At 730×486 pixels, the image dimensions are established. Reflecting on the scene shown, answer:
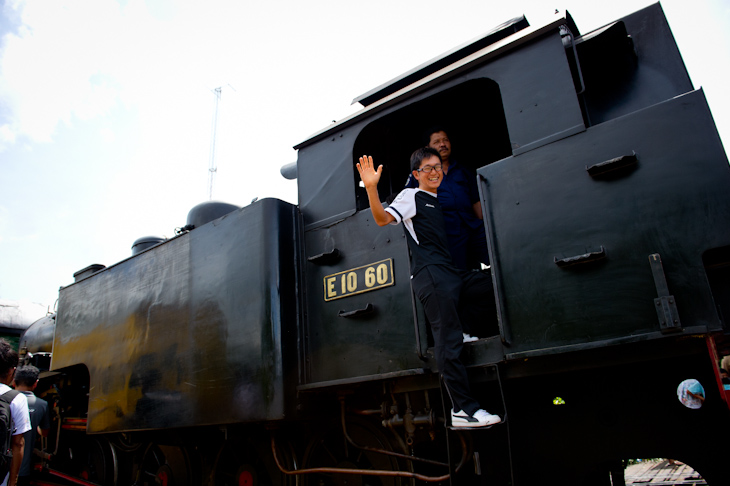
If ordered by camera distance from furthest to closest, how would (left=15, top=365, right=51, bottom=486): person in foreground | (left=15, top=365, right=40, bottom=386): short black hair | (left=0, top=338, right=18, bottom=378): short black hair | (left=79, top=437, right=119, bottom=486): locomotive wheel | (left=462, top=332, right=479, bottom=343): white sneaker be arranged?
1. (left=79, top=437, right=119, bottom=486): locomotive wheel
2. (left=15, top=365, right=40, bottom=386): short black hair
3. (left=15, top=365, right=51, bottom=486): person in foreground
4. (left=0, top=338, right=18, bottom=378): short black hair
5. (left=462, top=332, right=479, bottom=343): white sneaker

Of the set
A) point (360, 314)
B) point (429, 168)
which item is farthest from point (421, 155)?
point (360, 314)

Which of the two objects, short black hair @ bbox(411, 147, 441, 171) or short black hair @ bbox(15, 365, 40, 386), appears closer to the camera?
short black hair @ bbox(411, 147, 441, 171)

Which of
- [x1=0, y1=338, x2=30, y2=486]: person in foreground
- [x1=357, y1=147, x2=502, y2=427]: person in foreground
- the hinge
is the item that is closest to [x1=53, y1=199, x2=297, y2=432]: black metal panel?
[x1=0, y1=338, x2=30, y2=486]: person in foreground

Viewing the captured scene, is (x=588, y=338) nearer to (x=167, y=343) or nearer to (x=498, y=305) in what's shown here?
(x=498, y=305)

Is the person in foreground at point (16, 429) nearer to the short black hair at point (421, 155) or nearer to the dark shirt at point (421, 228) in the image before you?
the dark shirt at point (421, 228)

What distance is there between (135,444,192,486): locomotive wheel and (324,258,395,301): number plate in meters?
2.12

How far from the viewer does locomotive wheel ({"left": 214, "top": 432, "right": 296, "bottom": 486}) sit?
321 cm

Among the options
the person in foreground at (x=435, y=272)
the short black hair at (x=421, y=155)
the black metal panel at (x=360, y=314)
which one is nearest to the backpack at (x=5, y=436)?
the black metal panel at (x=360, y=314)

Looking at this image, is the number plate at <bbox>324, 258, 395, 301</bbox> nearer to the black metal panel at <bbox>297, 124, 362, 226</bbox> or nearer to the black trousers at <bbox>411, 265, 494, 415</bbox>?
the black trousers at <bbox>411, 265, 494, 415</bbox>

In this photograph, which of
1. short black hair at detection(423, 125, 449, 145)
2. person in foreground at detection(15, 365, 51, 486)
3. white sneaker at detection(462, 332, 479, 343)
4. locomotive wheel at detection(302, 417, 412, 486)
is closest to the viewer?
white sneaker at detection(462, 332, 479, 343)

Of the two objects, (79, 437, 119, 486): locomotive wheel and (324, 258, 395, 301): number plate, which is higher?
(324, 258, 395, 301): number plate

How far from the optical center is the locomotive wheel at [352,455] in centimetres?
281

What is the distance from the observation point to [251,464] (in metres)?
3.55

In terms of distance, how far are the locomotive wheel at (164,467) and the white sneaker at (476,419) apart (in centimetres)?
273
